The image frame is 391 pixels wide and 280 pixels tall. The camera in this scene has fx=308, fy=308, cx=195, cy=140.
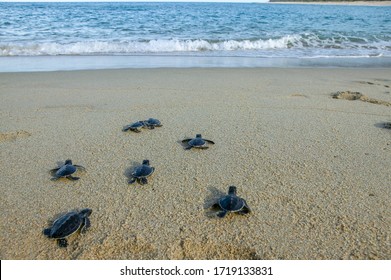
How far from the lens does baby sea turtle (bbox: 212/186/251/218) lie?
2.31m

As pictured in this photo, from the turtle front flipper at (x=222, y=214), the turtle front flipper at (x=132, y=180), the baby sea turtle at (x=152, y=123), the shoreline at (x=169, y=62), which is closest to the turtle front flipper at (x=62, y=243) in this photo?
the turtle front flipper at (x=132, y=180)

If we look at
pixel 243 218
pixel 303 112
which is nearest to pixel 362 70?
pixel 303 112

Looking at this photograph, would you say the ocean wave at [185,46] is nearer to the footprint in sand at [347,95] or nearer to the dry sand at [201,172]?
the dry sand at [201,172]

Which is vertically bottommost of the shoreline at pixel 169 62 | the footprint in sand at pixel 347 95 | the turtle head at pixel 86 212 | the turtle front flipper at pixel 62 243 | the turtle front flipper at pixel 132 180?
the shoreline at pixel 169 62

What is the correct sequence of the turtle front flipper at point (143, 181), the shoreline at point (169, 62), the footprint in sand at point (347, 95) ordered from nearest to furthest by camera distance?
the turtle front flipper at point (143, 181) → the footprint in sand at point (347, 95) → the shoreline at point (169, 62)

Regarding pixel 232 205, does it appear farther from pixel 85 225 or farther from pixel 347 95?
pixel 347 95

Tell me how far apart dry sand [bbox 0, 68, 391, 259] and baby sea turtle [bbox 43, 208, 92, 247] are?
0.19 feet

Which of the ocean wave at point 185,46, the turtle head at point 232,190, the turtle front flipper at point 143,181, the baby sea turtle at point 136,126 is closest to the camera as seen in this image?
the turtle head at point 232,190

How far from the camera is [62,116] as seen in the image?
4336 mm

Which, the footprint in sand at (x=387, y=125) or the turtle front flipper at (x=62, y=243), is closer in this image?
the turtle front flipper at (x=62, y=243)

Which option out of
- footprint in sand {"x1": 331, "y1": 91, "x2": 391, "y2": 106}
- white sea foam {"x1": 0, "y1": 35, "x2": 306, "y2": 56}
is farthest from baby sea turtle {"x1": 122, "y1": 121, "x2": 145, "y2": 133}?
white sea foam {"x1": 0, "y1": 35, "x2": 306, "y2": 56}

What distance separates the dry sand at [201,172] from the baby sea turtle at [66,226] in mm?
58

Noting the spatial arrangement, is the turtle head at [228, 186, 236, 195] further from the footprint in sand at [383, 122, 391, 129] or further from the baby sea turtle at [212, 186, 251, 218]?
the footprint in sand at [383, 122, 391, 129]

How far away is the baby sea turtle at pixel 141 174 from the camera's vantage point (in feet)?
9.05
